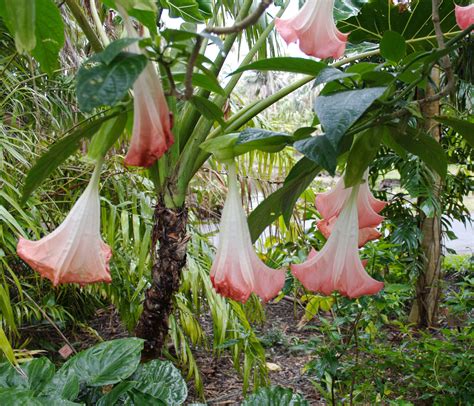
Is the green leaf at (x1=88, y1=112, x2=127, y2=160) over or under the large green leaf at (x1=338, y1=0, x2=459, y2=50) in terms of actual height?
under

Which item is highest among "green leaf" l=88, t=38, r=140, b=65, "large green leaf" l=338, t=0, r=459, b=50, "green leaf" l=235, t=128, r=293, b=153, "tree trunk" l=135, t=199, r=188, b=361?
"large green leaf" l=338, t=0, r=459, b=50

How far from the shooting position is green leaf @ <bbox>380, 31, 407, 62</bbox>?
402 mm

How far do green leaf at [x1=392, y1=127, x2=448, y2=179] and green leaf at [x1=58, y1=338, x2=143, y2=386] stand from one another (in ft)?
2.60

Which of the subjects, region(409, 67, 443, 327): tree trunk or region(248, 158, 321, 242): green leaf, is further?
region(409, 67, 443, 327): tree trunk

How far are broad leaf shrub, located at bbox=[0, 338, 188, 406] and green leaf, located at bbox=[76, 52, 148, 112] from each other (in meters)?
0.84

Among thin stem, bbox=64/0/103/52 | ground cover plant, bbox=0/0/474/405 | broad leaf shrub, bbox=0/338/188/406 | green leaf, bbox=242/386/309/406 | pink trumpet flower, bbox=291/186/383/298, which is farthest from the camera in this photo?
green leaf, bbox=242/386/309/406

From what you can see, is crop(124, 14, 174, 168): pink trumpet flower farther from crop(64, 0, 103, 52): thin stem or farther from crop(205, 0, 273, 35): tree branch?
crop(64, 0, 103, 52): thin stem

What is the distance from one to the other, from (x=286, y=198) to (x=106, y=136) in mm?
195

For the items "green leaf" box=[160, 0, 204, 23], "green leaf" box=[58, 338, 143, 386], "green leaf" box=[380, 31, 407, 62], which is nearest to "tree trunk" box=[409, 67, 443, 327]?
"green leaf" box=[58, 338, 143, 386]

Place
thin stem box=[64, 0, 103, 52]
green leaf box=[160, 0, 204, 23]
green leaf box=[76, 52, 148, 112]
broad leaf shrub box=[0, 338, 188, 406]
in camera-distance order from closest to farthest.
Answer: green leaf box=[76, 52, 148, 112] → thin stem box=[64, 0, 103, 52] → green leaf box=[160, 0, 204, 23] → broad leaf shrub box=[0, 338, 188, 406]

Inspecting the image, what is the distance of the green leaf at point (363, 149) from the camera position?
1.31ft

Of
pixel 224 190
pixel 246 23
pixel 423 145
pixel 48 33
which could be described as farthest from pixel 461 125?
pixel 224 190

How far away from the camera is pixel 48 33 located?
44 centimetres

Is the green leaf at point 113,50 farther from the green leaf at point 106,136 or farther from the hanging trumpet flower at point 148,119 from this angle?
the green leaf at point 106,136
